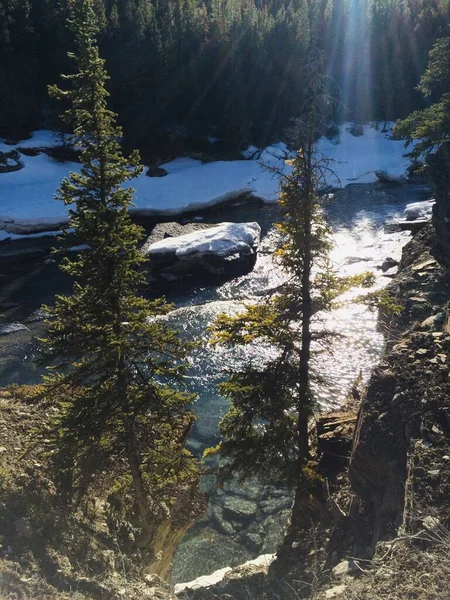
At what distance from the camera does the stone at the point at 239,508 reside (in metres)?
13.6

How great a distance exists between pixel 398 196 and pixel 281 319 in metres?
33.1

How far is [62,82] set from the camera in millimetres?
45438

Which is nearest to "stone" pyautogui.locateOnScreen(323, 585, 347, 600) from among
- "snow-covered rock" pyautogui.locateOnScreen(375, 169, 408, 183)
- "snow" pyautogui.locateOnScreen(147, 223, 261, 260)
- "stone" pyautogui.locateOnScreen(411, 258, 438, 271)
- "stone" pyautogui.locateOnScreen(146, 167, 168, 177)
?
"stone" pyautogui.locateOnScreen(411, 258, 438, 271)

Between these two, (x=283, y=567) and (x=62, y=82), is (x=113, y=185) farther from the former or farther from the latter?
(x=62, y=82)

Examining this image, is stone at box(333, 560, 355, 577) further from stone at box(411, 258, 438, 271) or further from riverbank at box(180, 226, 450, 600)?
stone at box(411, 258, 438, 271)

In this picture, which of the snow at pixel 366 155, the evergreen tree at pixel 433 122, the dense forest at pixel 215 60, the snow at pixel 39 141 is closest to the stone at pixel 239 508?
the evergreen tree at pixel 433 122

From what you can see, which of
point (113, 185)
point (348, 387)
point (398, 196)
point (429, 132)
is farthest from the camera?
point (398, 196)

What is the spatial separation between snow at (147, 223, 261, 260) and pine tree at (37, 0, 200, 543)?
16916 millimetres

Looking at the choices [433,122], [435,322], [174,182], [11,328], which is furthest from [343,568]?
[174,182]

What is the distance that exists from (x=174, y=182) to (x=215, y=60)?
1837 cm

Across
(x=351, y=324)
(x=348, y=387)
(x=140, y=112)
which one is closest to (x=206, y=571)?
(x=348, y=387)

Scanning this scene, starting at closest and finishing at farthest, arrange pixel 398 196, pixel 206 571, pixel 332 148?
pixel 206 571 → pixel 398 196 → pixel 332 148

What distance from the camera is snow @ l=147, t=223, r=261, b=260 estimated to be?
27.0 metres

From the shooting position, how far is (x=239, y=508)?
45.3ft
